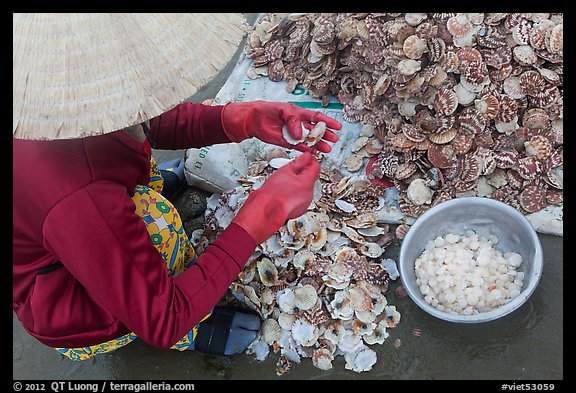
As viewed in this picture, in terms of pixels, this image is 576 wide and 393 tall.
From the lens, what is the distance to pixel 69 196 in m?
1.21

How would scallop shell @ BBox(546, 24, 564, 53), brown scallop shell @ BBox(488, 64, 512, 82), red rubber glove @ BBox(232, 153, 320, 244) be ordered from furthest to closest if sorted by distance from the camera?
brown scallop shell @ BBox(488, 64, 512, 82)
scallop shell @ BBox(546, 24, 564, 53)
red rubber glove @ BBox(232, 153, 320, 244)

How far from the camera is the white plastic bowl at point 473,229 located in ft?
5.99

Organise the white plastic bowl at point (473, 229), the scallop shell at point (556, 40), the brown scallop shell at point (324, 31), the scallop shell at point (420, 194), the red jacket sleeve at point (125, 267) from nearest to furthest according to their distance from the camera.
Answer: the red jacket sleeve at point (125, 267)
the white plastic bowl at point (473, 229)
the scallop shell at point (556, 40)
the scallop shell at point (420, 194)
the brown scallop shell at point (324, 31)

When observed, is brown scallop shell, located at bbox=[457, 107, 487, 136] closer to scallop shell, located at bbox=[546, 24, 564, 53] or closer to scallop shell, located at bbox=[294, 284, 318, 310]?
scallop shell, located at bbox=[546, 24, 564, 53]

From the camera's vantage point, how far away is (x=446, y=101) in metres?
2.06

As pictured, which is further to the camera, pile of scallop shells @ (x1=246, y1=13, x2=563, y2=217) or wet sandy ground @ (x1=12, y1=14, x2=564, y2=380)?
pile of scallop shells @ (x1=246, y1=13, x2=563, y2=217)

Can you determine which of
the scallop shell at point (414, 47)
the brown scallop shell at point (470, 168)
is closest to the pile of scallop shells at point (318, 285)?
the brown scallop shell at point (470, 168)

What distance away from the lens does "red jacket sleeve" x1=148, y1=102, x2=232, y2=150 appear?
6.48 feet

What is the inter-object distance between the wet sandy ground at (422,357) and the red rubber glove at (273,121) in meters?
0.73

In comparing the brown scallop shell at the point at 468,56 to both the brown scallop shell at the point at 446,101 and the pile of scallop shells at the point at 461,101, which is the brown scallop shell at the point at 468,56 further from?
the brown scallop shell at the point at 446,101

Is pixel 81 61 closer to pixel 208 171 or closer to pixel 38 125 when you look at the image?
pixel 38 125

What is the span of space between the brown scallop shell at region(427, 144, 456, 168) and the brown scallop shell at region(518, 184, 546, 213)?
331mm

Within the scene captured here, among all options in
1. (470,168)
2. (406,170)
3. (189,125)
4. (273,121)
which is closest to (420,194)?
(406,170)

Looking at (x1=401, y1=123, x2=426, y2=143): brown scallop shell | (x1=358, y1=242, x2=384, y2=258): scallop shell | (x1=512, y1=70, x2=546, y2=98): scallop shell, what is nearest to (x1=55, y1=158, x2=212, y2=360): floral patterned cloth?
(x1=358, y1=242, x2=384, y2=258): scallop shell
